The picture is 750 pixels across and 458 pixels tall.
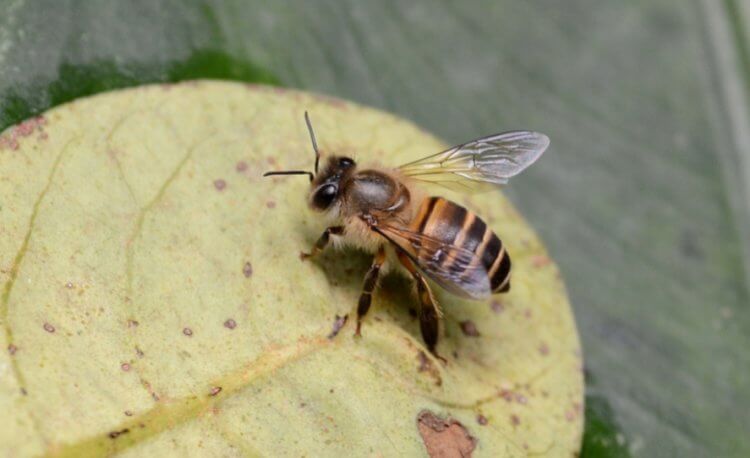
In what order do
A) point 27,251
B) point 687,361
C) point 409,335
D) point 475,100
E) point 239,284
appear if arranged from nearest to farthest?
point 27,251
point 239,284
point 409,335
point 687,361
point 475,100

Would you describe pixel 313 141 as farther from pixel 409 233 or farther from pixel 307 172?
pixel 409 233

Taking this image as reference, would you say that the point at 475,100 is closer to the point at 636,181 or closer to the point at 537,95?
the point at 537,95

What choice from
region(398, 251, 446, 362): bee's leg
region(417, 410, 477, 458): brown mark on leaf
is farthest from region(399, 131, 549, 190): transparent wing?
region(417, 410, 477, 458): brown mark on leaf

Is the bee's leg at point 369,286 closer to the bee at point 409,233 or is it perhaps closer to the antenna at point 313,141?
the bee at point 409,233

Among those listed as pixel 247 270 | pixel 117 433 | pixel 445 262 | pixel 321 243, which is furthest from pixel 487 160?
pixel 117 433

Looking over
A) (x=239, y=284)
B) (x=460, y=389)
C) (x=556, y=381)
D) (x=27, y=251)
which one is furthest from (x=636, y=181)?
(x=27, y=251)

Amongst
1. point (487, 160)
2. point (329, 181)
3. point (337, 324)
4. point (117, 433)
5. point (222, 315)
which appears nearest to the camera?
point (117, 433)

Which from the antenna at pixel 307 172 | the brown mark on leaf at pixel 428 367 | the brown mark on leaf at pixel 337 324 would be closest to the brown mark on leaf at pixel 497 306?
the brown mark on leaf at pixel 428 367
